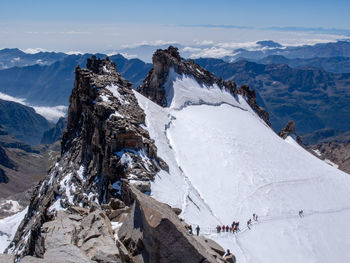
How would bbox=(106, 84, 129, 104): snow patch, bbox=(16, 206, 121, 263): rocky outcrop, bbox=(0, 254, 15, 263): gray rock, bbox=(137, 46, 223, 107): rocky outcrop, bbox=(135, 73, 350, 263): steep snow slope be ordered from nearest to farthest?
1. bbox=(0, 254, 15, 263): gray rock
2. bbox=(16, 206, 121, 263): rocky outcrop
3. bbox=(135, 73, 350, 263): steep snow slope
4. bbox=(106, 84, 129, 104): snow patch
5. bbox=(137, 46, 223, 107): rocky outcrop

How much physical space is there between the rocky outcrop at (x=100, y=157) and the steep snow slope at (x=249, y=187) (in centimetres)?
367

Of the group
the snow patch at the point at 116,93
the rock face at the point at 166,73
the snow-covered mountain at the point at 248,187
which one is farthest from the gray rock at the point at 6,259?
the rock face at the point at 166,73

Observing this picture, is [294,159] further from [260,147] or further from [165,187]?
[165,187]

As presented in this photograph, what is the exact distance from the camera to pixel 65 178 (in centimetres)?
4684

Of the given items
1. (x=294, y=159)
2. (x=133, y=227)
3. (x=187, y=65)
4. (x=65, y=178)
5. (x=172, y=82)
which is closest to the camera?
(x=133, y=227)

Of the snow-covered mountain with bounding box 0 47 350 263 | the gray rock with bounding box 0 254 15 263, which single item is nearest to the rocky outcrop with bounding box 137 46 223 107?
the snow-covered mountain with bounding box 0 47 350 263

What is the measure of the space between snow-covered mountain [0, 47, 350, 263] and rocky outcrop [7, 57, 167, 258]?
6.9 inches

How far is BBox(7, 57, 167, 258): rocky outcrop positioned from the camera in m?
35.0

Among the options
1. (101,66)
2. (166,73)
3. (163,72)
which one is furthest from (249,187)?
(163,72)

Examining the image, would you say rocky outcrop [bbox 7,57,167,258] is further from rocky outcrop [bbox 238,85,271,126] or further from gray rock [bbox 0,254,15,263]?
rocky outcrop [bbox 238,85,271,126]

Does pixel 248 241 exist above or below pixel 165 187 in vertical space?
below

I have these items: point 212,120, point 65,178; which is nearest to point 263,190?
point 212,120

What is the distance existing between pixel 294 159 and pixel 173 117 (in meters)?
26.3

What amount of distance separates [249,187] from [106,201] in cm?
2426
